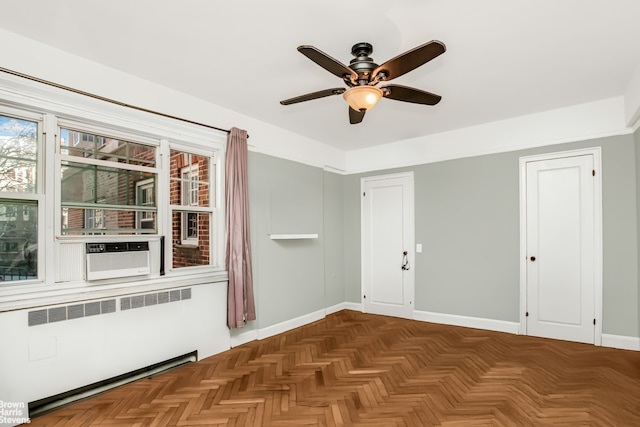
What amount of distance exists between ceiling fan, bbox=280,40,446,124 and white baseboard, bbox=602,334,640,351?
337cm

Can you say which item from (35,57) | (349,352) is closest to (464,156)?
(349,352)

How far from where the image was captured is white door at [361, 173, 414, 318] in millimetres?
5203

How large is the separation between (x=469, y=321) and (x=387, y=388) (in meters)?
2.26

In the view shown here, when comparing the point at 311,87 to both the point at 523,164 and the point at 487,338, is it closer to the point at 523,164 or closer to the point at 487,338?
the point at 523,164

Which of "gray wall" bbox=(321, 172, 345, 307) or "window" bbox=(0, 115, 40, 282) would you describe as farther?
"gray wall" bbox=(321, 172, 345, 307)

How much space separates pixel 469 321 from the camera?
15.2ft

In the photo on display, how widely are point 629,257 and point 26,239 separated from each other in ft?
18.6

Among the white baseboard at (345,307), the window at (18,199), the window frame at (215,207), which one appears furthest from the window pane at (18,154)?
the white baseboard at (345,307)

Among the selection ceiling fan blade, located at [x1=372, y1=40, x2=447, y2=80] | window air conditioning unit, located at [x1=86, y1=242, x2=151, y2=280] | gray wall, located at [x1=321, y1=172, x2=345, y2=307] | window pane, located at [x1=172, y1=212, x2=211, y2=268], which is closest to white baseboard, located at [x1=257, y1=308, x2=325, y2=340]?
gray wall, located at [x1=321, y1=172, x2=345, y2=307]

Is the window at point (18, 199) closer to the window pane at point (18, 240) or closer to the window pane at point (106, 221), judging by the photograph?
the window pane at point (18, 240)

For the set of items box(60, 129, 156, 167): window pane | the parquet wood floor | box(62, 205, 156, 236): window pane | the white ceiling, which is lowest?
the parquet wood floor

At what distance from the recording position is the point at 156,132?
330 centimetres

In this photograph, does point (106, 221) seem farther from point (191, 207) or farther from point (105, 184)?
point (191, 207)

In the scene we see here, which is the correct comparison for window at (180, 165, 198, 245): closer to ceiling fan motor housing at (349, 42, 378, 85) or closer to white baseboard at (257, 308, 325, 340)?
white baseboard at (257, 308, 325, 340)
